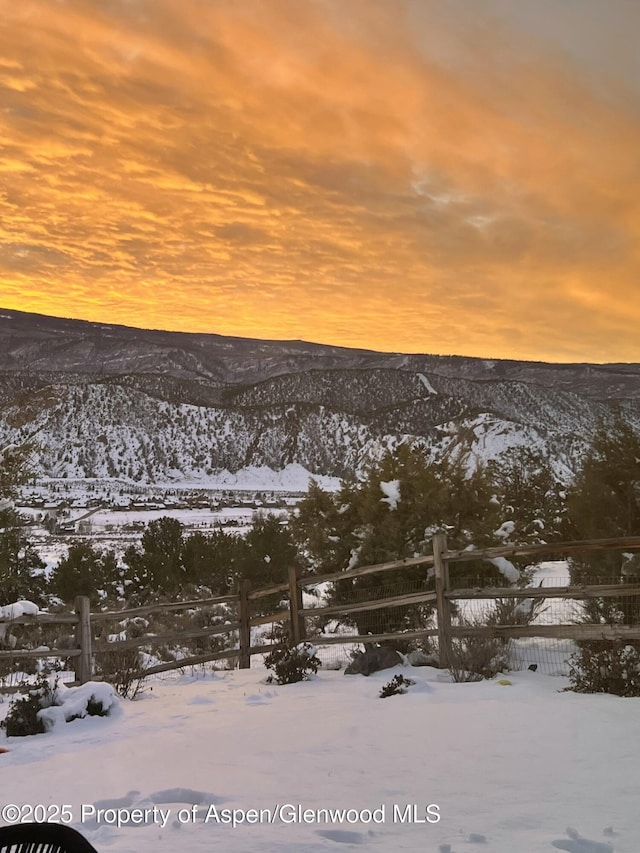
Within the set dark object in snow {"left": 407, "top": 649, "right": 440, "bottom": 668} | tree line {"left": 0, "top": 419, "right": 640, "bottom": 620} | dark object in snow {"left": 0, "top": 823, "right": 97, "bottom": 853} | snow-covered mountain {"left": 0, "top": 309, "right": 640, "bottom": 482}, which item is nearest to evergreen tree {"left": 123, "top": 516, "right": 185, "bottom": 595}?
tree line {"left": 0, "top": 419, "right": 640, "bottom": 620}

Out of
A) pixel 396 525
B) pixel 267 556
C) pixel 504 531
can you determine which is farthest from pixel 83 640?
pixel 267 556

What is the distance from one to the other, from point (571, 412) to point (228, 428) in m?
40.2

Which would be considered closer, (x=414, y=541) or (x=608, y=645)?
(x=608, y=645)

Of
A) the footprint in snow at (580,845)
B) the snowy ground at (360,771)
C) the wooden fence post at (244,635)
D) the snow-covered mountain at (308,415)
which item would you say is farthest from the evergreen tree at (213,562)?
the snow-covered mountain at (308,415)

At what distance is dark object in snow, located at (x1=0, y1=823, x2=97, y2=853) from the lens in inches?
73.9

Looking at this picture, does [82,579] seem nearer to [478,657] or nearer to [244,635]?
[244,635]

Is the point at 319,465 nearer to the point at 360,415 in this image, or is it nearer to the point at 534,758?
the point at 360,415

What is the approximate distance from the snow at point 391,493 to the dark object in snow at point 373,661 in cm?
421

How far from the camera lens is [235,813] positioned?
470 cm

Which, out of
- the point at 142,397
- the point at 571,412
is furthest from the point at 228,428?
the point at 571,412

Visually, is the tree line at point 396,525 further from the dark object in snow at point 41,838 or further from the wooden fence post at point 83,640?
the dark object in snow at point 41,838

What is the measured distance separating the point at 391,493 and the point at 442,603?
4737 millimetres

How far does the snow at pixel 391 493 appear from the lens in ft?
48.6

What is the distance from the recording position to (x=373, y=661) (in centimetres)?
1065
